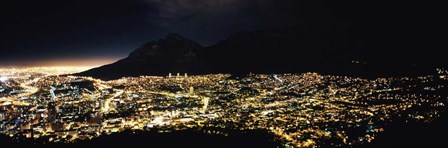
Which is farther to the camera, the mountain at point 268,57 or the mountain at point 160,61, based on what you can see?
the mountain at point 160,61

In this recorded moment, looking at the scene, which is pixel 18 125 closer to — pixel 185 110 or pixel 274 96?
pixel 185 110

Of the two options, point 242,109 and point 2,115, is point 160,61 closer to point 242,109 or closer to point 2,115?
point 2,115

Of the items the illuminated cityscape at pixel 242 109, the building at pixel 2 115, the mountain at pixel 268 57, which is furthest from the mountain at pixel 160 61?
the building at pixel 2 115

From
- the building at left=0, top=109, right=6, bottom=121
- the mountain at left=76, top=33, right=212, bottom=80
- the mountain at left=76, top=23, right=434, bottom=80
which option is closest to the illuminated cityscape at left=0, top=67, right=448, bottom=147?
the building at left=0, top=109, right=6, bottom=121

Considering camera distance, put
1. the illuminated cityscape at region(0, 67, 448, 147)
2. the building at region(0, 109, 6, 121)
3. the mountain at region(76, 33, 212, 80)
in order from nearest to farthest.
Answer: the illuminated cityscape at region(0, 67, 448, 147) → the building at region(0, 109, 6, 121) → the mountain at region(76, 33, 212, 80)

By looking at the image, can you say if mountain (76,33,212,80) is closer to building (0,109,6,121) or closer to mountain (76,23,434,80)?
mountain (76,23,434,80)

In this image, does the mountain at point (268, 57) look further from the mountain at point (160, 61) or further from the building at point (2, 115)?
the building at point (2, 115)

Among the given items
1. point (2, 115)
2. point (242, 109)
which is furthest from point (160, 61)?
point (242, 109)
